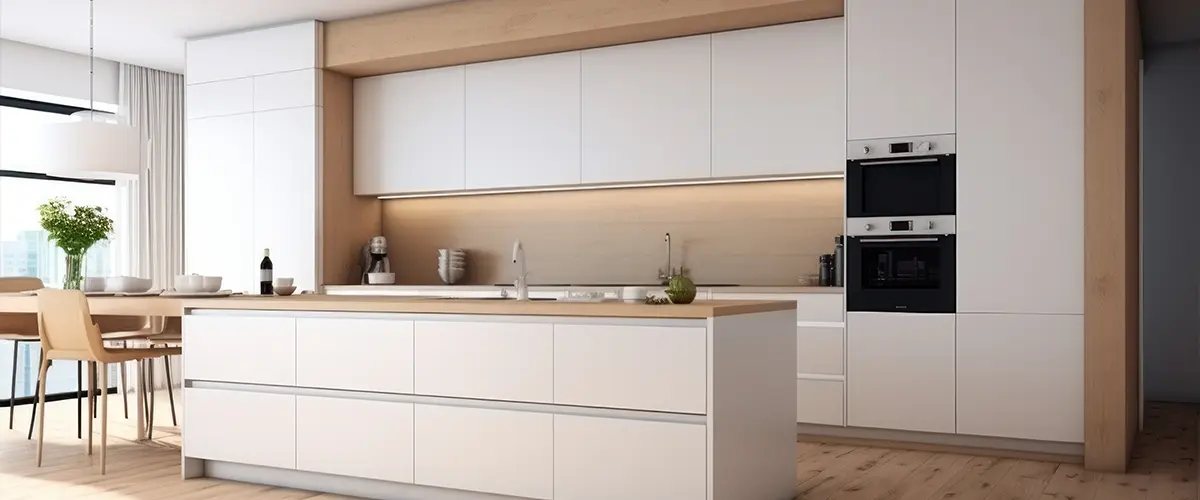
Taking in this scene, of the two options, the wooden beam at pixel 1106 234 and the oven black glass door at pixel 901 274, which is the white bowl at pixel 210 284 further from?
the wooden beam at pixel 1106 234

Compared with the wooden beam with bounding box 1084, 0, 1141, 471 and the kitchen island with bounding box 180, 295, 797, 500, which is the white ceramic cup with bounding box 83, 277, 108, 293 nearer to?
the kitchen island with bounding box 180, 295, 797, 500

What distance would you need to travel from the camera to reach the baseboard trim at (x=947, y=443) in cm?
472

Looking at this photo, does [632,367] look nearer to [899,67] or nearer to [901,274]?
[901,274]

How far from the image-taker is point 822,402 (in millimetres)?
5211

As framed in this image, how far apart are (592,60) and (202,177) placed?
2907 millimetres

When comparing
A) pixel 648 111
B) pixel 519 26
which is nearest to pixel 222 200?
pixel 519 26

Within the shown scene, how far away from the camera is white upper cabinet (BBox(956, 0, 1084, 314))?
→ 4.62m

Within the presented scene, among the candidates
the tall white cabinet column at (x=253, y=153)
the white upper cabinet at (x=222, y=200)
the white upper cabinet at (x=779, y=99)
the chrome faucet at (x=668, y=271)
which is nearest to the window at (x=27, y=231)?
the white upper cabinet at (x=222, y=200)

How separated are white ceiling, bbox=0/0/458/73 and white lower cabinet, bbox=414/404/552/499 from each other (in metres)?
3.27

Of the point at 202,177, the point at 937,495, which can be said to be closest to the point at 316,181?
the point at 202,177

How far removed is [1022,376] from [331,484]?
3057 millimetres

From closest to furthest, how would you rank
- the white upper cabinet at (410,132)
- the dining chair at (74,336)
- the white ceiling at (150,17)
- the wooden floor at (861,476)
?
the wooden floor at (861,476), the dining chair at (74,336), the white ceiling at (150,17), the white upper cabinet at (410,132)

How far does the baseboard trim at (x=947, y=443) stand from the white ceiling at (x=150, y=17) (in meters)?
3.33

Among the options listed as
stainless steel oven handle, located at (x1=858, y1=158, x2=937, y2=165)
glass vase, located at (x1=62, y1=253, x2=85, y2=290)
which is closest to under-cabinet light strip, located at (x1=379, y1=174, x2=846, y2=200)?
stainless steel oven handle, located at (x1=858, y1=158, x2=937, y2=165)
